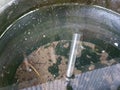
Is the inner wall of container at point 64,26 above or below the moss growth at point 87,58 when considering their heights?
above

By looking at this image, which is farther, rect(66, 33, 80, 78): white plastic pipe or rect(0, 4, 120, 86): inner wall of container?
rect(0, 4, 120, 86): inner wall of container

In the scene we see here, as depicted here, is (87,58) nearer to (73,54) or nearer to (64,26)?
(73,54)

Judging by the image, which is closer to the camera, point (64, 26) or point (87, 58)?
point (87, 58)

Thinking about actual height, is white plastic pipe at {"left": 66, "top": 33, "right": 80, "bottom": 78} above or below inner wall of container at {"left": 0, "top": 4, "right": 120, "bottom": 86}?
below

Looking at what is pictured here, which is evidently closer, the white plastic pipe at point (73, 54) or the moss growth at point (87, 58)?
the white plastic pipe at point (73, 54)

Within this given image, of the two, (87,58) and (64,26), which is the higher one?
(64,26)

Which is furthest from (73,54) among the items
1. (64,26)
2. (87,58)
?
(64,26)

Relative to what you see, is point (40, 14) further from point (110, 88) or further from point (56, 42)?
point (110, 88)

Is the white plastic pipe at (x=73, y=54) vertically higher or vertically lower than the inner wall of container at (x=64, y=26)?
lower

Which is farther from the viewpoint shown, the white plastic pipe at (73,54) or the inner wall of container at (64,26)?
the inner wall of container at (64,26)
